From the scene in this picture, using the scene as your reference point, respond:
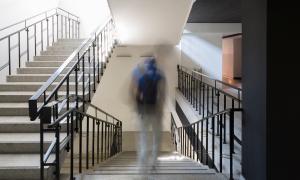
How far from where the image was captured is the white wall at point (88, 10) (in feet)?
33.1

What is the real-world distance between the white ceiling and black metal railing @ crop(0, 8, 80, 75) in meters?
1.80

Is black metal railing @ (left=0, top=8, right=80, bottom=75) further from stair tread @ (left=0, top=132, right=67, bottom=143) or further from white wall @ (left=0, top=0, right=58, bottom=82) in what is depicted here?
stair tread @ (left=0, top=132, right=67, bottom=143)

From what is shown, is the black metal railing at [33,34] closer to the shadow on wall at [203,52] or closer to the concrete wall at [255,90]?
the shadow on wall at [203,52]

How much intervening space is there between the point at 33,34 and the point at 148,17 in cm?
276

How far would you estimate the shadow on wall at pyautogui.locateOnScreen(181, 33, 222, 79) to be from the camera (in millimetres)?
10680

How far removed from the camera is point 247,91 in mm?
3334

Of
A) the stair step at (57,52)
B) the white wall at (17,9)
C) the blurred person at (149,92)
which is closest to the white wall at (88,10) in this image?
the white wall at (17,9)

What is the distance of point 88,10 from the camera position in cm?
1018

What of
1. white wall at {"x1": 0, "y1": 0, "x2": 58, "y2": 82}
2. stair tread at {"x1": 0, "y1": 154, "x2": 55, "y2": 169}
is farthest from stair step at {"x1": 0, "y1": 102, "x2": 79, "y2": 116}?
white wall at {"x1": 0, "y1": 0, "x2": 58, "y2": 82}

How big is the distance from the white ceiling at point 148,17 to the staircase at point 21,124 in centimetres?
165

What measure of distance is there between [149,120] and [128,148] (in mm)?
7789

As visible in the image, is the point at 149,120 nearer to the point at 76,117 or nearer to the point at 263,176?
the point at 263,176

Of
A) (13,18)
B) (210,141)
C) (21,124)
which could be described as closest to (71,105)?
(21,124)
